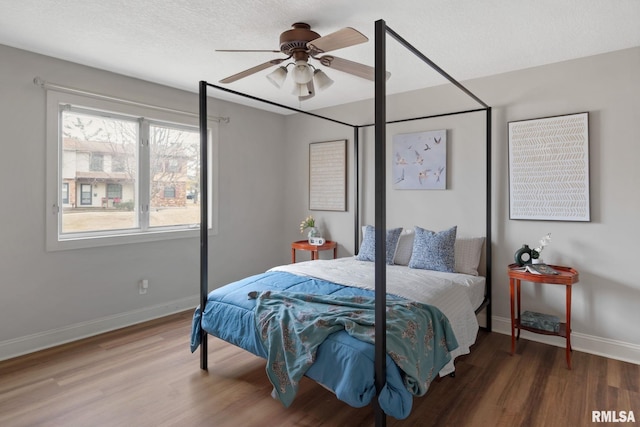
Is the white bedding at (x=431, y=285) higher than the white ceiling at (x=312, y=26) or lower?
lower

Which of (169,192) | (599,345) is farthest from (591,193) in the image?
(169,192)

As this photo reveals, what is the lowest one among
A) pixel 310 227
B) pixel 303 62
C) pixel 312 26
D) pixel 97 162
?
pixel 310 227

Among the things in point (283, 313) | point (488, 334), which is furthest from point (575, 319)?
point (283, 313)

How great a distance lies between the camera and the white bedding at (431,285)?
99.7 inches

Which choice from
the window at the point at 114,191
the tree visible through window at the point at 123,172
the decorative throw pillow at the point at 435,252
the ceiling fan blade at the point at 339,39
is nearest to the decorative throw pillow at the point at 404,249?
the decorative throw pillow at the point at 435,252

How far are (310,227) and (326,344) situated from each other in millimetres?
2868

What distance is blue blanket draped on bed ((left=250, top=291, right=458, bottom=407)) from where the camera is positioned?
1.93 metres

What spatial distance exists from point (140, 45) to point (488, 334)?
3.89 meters

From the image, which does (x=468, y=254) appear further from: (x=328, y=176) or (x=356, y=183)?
(x=328, y=176)

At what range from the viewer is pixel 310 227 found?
4.80 meters

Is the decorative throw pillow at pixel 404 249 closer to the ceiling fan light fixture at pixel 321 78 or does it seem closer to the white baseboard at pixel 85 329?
the ceiling fan light fixture at pixel 321 78

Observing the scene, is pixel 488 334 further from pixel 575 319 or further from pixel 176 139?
pixel 176 139

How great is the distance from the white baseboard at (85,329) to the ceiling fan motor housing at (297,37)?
295 centimetres

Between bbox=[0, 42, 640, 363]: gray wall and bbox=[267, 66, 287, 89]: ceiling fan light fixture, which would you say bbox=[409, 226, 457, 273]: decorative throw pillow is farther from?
bbox=[267, 66, 287, 89]: ceiling fan light fixture
